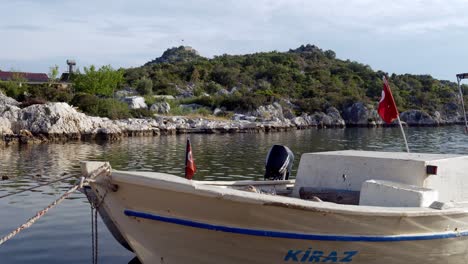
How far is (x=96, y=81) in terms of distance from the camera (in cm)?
7031

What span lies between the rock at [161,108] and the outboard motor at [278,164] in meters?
52.7

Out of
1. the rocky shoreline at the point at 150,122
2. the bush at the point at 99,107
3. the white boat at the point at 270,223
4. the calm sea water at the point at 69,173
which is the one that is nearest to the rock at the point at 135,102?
the bush at the point at 99,107

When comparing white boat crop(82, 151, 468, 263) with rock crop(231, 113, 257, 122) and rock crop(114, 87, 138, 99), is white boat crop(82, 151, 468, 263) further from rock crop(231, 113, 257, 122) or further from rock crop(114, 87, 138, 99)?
rock crop(114, 87, 138, 99)

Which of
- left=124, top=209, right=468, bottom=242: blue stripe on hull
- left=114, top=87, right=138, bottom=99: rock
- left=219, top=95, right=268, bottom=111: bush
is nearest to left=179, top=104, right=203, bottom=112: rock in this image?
left=219, top=95, right=268, bottom=111: bush

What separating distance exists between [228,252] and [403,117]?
86623mm

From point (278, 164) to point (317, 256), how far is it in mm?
4558

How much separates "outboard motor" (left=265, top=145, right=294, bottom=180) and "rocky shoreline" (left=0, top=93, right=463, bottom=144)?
101 feet

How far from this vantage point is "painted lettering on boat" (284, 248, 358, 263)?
269 inches

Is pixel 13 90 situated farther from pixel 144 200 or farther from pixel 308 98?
pixel 144 200

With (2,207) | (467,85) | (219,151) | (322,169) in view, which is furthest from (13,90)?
(467,85)

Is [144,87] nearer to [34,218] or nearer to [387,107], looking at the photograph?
[387,107]

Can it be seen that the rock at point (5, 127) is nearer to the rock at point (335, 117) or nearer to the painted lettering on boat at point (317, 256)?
the painted lettering on boat at point (317, 256)

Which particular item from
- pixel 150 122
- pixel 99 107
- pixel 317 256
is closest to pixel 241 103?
pixel 150 122

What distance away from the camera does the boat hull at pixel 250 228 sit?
6.45 metres
